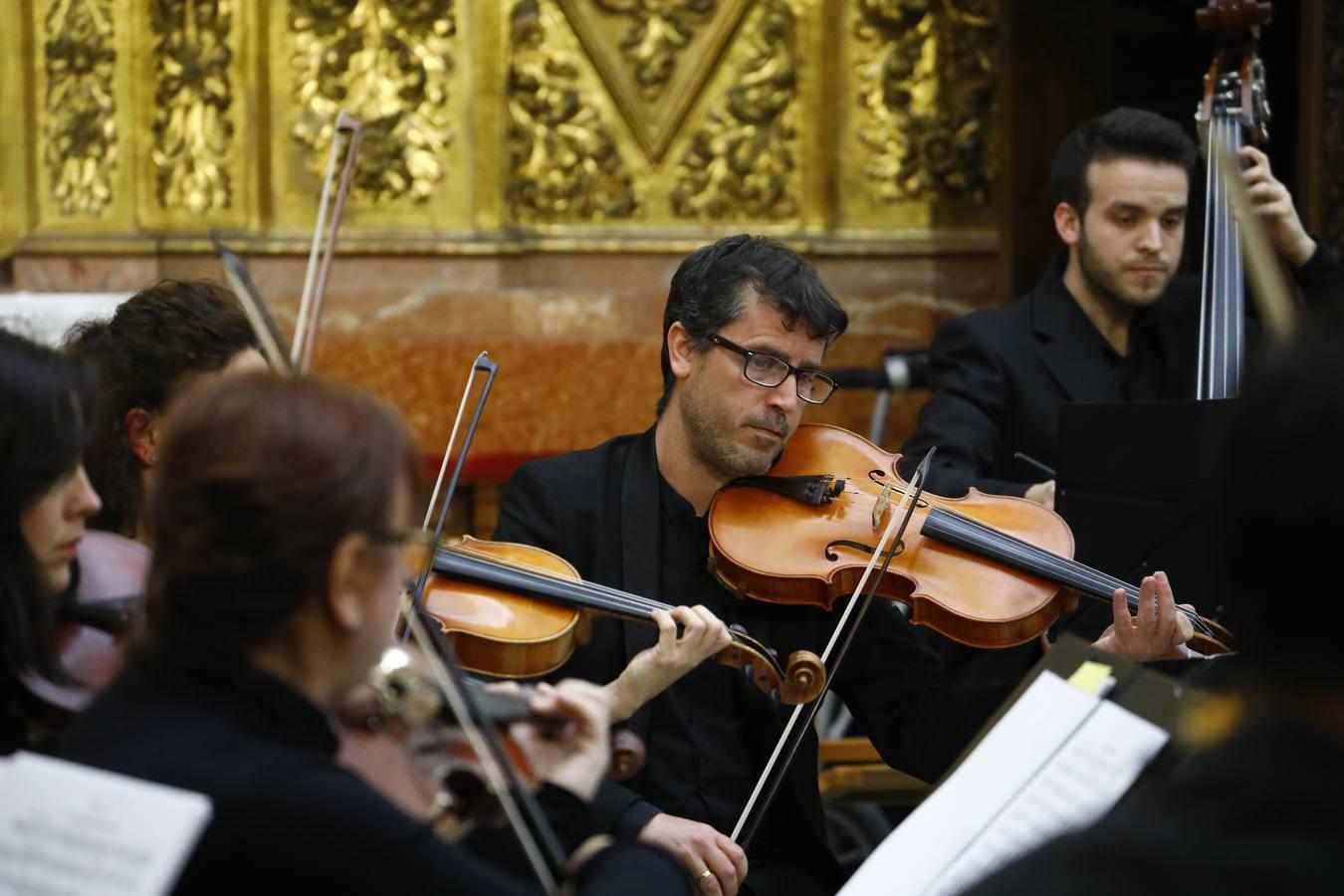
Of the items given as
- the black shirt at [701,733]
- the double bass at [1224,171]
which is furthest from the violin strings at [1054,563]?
the double bass at [1224,171]

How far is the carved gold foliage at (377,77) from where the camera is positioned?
4.45 m

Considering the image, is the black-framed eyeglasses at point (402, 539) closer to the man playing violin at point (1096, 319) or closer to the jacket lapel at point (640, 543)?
the jacket lapel at point (640, 543)

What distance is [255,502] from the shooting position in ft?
4.36

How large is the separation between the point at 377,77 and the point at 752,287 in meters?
2.13

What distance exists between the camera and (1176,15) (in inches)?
186

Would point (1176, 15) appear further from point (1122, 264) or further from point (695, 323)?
point (695, 323)

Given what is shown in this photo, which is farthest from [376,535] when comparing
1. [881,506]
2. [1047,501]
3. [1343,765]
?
[1047,501]

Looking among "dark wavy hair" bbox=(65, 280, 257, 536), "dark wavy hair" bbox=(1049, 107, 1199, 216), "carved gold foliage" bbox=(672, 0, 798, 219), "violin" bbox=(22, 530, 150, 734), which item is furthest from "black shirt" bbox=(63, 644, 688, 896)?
"carved gold foliage" bbox=(672, 0, 798, 219)

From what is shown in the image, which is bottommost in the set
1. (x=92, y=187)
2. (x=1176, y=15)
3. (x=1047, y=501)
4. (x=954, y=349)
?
(x=1047, y=501)

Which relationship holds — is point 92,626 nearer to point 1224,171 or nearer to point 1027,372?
point 1027,372

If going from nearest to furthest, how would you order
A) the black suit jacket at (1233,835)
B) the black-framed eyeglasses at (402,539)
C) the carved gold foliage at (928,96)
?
the black suit jacket at (1233,835), the black-framed eyeglasses at (402,539), the carved gold foliage at (928,96)

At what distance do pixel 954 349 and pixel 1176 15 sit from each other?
1.78 m

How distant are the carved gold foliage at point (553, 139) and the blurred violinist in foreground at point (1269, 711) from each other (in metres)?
3.67

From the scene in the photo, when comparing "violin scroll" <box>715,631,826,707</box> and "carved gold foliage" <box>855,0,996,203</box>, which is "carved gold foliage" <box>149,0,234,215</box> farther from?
"violin scroll" <box>715,631,826,707</box>
